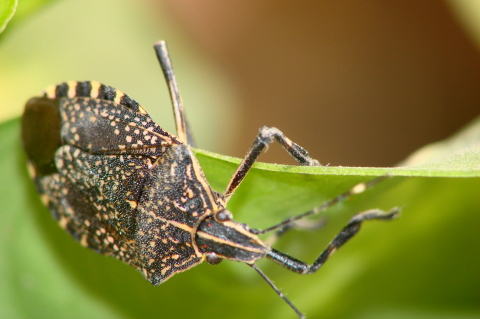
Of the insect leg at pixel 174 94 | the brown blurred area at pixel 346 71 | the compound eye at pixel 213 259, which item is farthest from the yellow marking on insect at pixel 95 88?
the brown blurred area at pixel 346 71

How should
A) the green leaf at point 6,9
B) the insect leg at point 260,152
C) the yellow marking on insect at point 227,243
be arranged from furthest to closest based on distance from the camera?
the yellow marking on insect at point 227,243
the insect leg at point 260,152
the green leaf at point 6,9

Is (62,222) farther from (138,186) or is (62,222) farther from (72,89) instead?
(72,89)

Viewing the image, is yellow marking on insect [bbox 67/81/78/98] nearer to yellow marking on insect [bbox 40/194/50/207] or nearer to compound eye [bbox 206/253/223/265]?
yellow marking on insect [bbox 40/194/50/207]

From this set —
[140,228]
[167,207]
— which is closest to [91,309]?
[140,228]

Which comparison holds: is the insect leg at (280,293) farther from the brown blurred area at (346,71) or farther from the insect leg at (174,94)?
the brown blurred area at (346,71)

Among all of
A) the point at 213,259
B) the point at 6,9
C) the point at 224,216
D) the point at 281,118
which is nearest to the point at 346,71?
the point at 281,118

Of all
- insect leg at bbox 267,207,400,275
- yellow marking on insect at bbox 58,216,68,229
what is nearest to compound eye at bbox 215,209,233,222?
insect leg at bbox 267,207,400,275

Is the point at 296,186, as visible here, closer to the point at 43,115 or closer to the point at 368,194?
the point at 368,194
